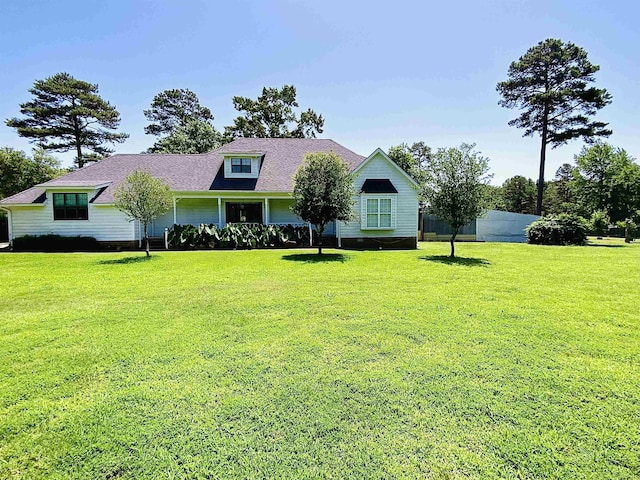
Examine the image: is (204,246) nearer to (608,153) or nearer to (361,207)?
(361,207)

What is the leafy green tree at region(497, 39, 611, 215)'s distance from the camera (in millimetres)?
27109

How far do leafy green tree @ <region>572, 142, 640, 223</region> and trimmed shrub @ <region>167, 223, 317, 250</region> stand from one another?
32126 millimetres

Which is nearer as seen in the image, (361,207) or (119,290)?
(119,290)

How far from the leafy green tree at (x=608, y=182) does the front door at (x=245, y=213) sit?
3230 cm

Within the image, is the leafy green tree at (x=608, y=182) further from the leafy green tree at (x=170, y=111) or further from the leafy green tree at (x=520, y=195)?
the leafy green tree at (x=170, y=111)

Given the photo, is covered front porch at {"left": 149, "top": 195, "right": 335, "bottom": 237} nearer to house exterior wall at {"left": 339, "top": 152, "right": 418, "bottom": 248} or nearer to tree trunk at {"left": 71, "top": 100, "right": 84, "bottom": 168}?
house exterior wall at {"left": 339, "top": 152, "right": 418, "bottom": 248}

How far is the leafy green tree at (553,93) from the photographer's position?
27.1 metres

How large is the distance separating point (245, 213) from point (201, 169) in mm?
4117

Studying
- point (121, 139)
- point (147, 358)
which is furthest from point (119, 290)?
point (121, 139)

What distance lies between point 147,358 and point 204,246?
523 inches

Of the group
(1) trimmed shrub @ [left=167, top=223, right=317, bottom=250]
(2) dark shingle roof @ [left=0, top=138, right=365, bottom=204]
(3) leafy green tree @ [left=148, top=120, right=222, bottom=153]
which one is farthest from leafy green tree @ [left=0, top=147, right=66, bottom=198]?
(1) trimmed shrub @ [left=167, top=223, right=317, bottom=250]

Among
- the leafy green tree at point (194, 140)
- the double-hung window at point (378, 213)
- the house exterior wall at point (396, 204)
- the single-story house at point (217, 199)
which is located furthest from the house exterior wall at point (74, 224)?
the leafy green tree at point (194, 140)

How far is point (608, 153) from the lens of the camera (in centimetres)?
3122

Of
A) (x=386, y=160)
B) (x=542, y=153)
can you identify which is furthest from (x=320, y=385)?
(x=542, y=153)
